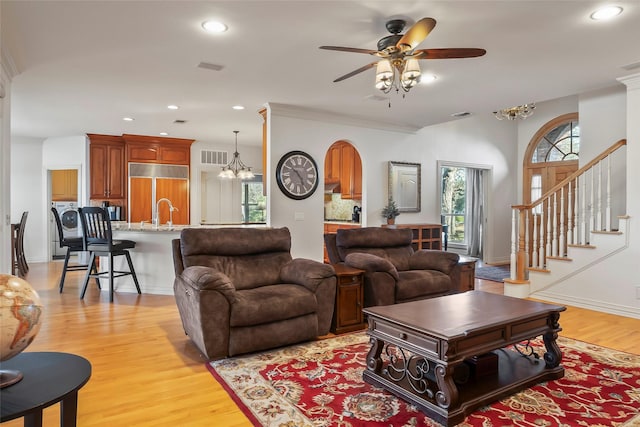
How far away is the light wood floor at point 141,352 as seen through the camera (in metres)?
2.25

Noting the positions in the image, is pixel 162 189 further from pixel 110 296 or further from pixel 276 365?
pixel 276 365

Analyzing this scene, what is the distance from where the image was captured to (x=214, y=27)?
301cm

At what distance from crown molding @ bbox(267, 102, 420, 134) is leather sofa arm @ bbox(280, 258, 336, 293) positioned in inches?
96.1

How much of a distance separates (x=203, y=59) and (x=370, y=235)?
2.48 metres

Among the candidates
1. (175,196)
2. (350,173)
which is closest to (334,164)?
(350,173)

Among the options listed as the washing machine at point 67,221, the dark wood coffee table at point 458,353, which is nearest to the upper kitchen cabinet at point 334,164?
the dark wood coffee table at point 458,353

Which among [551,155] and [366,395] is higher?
[551,155]

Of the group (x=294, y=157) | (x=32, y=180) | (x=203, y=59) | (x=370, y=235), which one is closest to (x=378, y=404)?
(x=370, y=235)

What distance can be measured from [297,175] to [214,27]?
274cm

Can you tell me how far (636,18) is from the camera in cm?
292

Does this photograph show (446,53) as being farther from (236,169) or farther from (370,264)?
(236,169)

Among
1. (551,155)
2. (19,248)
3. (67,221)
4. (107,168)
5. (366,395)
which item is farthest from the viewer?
(67,221)

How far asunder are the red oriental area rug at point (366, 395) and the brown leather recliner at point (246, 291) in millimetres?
181

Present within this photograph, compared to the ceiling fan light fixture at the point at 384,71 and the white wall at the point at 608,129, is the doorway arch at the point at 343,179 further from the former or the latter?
the ceiling fan light fixture at the point at 384,71
